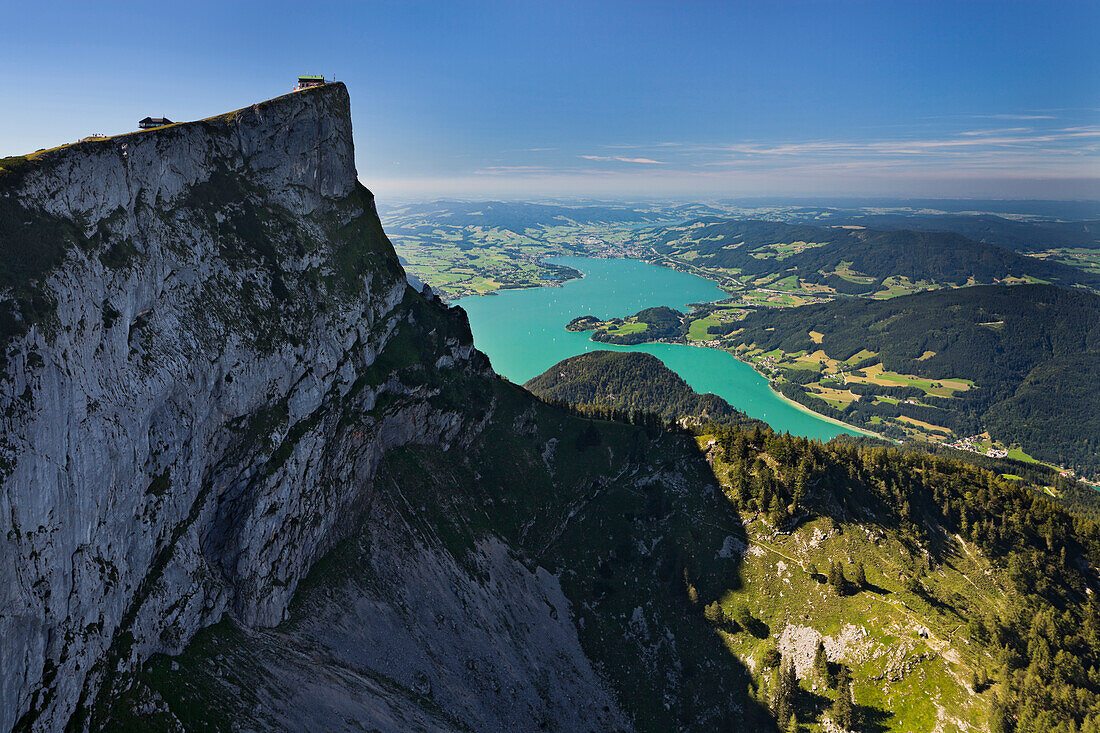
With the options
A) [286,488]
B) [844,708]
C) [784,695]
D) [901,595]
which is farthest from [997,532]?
[286,488]

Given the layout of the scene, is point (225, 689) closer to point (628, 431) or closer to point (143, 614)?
point (143, 614)

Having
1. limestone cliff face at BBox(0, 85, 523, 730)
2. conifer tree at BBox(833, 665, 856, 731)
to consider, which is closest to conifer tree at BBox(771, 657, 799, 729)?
conifer tree at BBox(833, 665, 856, 731)

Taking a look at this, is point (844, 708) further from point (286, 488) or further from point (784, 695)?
point (286, 488)

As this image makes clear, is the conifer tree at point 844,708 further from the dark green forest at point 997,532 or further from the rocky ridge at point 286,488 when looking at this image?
the dark green forest at point 997,532

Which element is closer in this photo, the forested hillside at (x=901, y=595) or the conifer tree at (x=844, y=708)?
the forested hillside at (x=901, y=595)

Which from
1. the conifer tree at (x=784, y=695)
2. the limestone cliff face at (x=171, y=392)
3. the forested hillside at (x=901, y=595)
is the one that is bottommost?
the conifer tree at (x=784, y=695)

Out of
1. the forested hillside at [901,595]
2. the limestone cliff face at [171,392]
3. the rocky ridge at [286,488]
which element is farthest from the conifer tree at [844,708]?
→ the limestone cliff face at [171,392]

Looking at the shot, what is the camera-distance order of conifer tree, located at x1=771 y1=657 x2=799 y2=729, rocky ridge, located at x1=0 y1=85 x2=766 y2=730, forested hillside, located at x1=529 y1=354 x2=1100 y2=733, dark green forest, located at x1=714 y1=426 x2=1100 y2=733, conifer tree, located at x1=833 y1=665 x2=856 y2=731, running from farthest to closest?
conifer tree, located at x1=771 y1=657 x2=799 y2=729 → conifer tree, located at x1=833 y1=665 x2=856 y2=731 → forested hillside, located at x1=529 y1=354 x2=1100 y2=733 → dark green forest, located at x1=714 y1=426 x2=1100 y2=733 → rocky ridge, located at x1=0 y1=85 x2=766 y2=730

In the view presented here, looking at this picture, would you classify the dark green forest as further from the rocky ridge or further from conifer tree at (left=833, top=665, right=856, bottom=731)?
the rocky ridge

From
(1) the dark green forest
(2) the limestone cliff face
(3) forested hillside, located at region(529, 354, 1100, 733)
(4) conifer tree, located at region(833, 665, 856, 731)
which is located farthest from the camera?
(4) conifer tree, located at region(833, 665, 856, 731)
